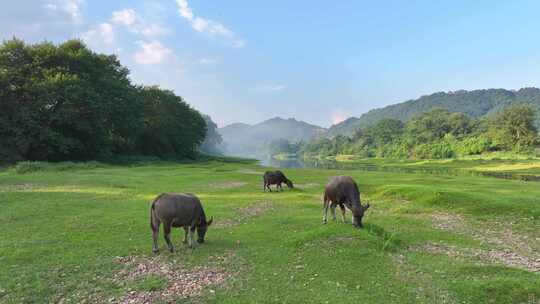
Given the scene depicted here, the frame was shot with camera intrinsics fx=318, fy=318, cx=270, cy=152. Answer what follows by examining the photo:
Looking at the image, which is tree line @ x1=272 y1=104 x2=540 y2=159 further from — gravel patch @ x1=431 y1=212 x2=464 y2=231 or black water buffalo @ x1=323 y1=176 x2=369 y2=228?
black water buffalo @ x1=323 y1=176 x2=369 y2=228

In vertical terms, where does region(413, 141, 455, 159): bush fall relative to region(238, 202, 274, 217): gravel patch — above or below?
above

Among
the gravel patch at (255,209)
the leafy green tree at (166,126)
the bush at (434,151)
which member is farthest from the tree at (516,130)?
the gravel patch at (255,209)

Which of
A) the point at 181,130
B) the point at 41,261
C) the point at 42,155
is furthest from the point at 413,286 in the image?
the point at 181,130

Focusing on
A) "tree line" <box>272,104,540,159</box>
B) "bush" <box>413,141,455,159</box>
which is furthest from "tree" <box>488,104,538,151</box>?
"bush" <box>413,141,455,159</box>

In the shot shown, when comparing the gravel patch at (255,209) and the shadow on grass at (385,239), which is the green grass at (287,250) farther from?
the gravel patch at (255,209)

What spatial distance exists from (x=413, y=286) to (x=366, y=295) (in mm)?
1596

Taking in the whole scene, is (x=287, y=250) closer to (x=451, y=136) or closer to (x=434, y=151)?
(x=434, y=151)

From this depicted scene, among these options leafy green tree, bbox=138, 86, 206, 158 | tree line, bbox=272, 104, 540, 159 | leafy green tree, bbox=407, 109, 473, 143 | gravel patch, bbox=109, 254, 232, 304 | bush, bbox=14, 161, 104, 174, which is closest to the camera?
gravel patch, bbox=109, 254, 232, 304

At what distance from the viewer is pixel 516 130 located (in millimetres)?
109438

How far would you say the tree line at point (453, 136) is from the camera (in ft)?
358

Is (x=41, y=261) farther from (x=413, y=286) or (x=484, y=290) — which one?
(x=484, y=290)

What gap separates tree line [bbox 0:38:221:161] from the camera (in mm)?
48844

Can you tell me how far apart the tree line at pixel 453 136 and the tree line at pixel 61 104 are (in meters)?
116

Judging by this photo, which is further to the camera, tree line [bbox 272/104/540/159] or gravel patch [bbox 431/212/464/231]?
tree line [bbox 272/104/540/159]
